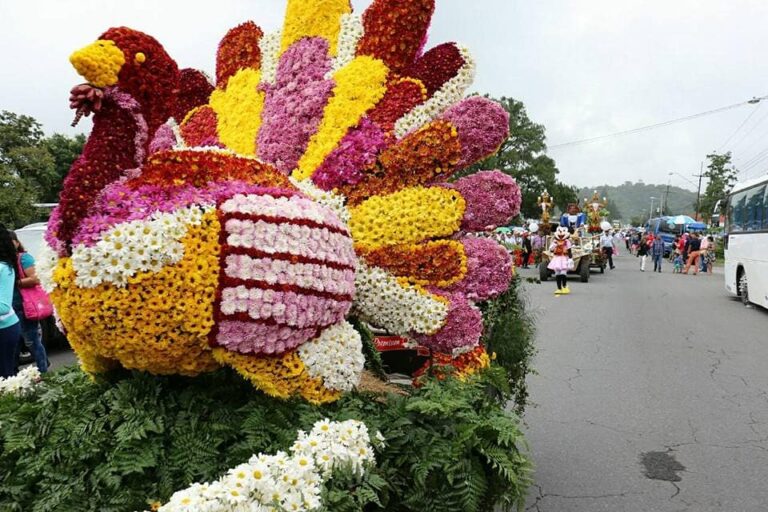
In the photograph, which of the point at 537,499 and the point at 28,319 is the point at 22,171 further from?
the point at 537,499

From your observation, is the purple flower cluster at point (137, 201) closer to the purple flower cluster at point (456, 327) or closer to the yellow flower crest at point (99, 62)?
the yellow flower crest at point (99, 62)

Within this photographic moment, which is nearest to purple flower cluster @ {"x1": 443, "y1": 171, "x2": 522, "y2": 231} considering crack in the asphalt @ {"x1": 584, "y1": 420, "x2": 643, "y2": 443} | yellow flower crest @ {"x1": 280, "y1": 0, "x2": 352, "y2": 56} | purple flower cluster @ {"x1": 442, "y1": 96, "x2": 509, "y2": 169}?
purple flower cluster @ {"x1": 442, "y1": 96, "x2": 509, "y2": 169}

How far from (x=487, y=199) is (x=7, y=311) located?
3919mm

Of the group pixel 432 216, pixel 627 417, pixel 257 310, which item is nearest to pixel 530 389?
pixel 627 417

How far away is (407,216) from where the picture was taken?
3303 millimetres

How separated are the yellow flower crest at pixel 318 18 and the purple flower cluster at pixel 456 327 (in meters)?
1.63

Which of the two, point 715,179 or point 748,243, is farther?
point 715,179

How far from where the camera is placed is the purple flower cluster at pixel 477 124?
3.33 meters

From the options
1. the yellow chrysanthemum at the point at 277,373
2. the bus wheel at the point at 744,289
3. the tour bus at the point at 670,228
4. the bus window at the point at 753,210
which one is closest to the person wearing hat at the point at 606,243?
the bus wheel at the point at 744,289

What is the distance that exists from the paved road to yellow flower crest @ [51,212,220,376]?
2745mm

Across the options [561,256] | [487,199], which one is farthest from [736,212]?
[487,199]

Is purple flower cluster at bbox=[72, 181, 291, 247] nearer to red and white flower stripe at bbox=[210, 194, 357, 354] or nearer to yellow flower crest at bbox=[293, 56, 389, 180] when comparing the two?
red and white flower stripe at bbox=[210, 194, 357, 354]

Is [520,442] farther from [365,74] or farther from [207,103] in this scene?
[207,103]

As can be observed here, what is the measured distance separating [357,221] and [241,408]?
1.14 metres
